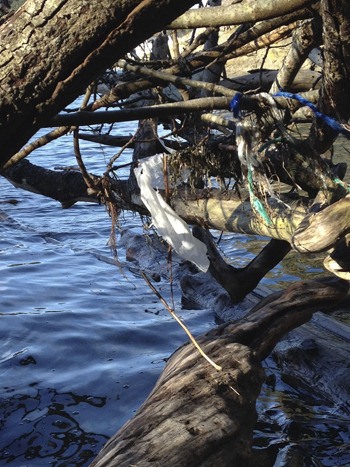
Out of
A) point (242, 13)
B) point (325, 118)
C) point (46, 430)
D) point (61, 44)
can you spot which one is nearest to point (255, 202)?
point (325, 118)

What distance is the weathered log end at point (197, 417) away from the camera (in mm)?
3131

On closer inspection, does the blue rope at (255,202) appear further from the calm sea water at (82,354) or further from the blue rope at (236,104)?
the calm sea water at (82,354)

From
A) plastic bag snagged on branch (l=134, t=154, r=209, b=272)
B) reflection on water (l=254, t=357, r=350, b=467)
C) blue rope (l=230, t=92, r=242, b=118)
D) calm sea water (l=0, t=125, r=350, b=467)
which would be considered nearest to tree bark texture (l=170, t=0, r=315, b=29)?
blue rope (l=230, t=92, r=242, b=118)

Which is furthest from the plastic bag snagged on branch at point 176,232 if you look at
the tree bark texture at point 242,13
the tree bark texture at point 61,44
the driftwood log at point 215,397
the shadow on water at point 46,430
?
the tree bark texture at point 61,44

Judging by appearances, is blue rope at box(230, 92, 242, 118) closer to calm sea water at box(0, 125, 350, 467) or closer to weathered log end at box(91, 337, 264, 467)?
weathered log end at box(91, 337, 264, 467)

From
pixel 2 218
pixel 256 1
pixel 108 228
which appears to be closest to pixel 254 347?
pixel 256 1

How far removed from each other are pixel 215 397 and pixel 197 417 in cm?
23

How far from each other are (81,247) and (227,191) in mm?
5156

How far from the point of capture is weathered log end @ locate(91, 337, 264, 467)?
10.3ft

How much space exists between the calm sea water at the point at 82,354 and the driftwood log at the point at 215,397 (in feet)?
2.65

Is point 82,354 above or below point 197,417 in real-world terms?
below

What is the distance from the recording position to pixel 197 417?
11.1 feet

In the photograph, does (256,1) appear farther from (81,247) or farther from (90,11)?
(81,247)

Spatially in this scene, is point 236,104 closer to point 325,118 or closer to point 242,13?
point 242,13
